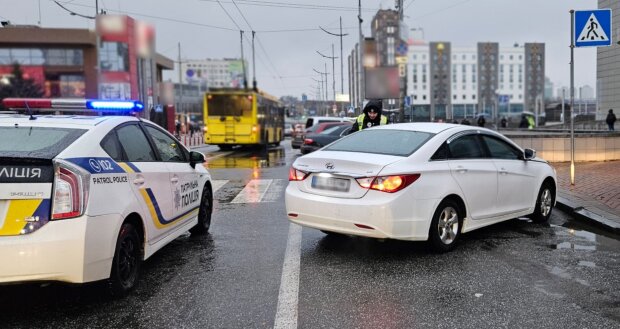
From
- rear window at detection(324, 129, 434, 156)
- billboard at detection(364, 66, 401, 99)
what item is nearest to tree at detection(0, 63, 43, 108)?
billboard at detection(364, 66, 401, 99)

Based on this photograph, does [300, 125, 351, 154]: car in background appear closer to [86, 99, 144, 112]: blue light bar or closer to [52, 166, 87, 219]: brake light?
[86, 99, 144, 112]: blue light bar

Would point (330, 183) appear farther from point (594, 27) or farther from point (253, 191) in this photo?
point (594, 27)

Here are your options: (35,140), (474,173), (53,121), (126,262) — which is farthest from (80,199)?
(474,173)

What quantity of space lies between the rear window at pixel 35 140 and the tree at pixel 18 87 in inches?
2549

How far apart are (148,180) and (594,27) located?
8302 mm

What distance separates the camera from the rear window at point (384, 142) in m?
5.88

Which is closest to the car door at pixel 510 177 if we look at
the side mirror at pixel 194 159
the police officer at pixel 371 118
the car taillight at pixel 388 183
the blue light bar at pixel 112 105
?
the car taillight at pixel 388 183

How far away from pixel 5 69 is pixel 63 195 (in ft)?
226

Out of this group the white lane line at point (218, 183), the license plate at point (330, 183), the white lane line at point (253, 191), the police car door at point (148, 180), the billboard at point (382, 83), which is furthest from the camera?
the billboard at point (382, 83)

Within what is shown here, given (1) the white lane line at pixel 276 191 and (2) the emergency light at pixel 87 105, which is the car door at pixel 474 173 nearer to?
(2) the emergency light at pixel 87 105

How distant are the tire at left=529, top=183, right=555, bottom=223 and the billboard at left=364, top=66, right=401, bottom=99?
16.7 m

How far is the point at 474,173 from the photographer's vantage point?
611 cm

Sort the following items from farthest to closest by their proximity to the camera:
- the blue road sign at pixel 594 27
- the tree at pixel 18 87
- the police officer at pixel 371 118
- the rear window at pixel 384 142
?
the tree at pixel 18 87 < the police officer at pixel 371 118 < the blue road sign at pixel 594 27 < the rear window at pixel 384 142

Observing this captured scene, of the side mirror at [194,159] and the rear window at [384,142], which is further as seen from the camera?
the side mirror at [194,159]
